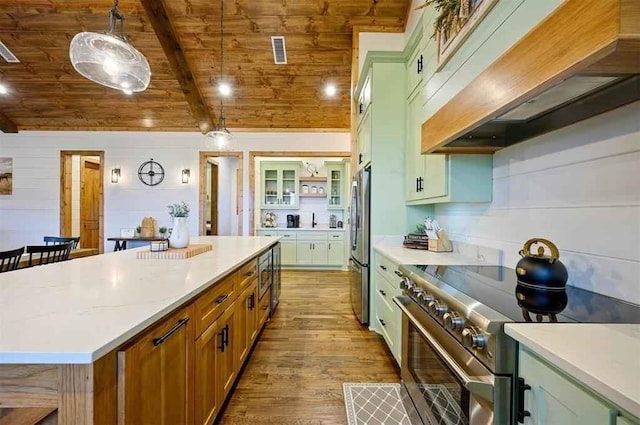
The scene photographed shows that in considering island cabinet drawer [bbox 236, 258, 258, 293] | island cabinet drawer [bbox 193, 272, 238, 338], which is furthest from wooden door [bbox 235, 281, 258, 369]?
island cabinet drawer [bbox 193, 272, 238, 338]

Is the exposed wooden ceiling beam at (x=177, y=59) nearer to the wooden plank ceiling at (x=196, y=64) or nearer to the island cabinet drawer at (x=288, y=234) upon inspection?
the wooden plank ceiling at (x=196, y=64)

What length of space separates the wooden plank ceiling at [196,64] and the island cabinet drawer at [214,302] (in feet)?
11.9

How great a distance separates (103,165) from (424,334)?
6828 mm

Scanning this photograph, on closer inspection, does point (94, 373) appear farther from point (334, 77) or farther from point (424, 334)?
point (334, 77)

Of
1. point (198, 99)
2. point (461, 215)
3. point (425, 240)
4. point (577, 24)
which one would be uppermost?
point (198, 99)

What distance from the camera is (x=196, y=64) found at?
482 centimetres

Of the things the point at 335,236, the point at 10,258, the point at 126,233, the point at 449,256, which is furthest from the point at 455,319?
the point at 126,233

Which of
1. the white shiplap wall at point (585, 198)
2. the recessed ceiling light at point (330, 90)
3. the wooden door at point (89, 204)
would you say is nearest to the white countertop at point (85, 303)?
the white shiplap wall at point (585, 198)

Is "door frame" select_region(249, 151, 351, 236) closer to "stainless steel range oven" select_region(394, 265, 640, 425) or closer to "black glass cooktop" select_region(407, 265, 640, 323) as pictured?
"stainless steel range oven" select_region(394, 265, 640, 425)

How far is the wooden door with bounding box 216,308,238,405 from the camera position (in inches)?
66.6

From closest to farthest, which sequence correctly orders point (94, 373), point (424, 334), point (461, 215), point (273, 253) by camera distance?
point (94, 373) < point (424, 334) < point (461, 215) < point (273, 253)

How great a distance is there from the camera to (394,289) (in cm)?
235

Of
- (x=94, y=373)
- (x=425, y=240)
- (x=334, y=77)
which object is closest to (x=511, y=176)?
(x=425, y=240)

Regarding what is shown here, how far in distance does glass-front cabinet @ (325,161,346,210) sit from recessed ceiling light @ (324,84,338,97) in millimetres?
1864
